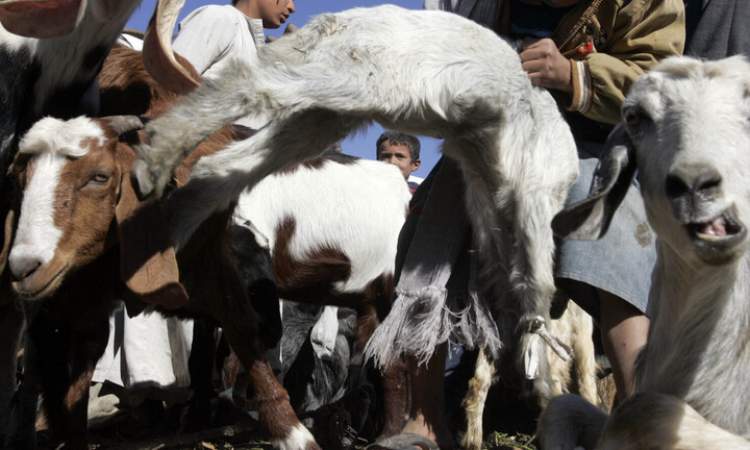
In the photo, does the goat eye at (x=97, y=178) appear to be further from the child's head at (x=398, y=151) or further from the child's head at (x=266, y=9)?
the child's head at (x=398, y=151)

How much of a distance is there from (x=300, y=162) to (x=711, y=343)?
1.44 metres

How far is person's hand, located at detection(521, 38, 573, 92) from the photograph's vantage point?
10.6 feet

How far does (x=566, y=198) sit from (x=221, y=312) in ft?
4.91

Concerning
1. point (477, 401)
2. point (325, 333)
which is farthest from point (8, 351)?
point (477, 401)

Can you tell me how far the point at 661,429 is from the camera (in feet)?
7.95

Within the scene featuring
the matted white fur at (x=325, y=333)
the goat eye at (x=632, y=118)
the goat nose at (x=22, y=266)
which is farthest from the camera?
the matted white fur at (x=325, y=333)

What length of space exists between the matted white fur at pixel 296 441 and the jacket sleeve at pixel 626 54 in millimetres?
1551

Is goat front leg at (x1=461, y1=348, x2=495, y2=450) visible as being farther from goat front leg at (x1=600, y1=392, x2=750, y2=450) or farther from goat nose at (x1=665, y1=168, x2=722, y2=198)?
goat nose at (x1=665, y1=168, x2=722, y2=198)

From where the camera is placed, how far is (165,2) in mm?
3512

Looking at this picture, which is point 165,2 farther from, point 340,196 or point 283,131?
point 340,196

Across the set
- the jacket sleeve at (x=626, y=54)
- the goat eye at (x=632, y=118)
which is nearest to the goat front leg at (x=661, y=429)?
the goat eye at (x=632, y=118)

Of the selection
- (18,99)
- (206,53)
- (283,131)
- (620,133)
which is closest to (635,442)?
(620,133)

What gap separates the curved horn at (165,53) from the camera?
11.4 ft

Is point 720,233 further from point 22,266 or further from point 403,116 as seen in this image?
point 22,266
